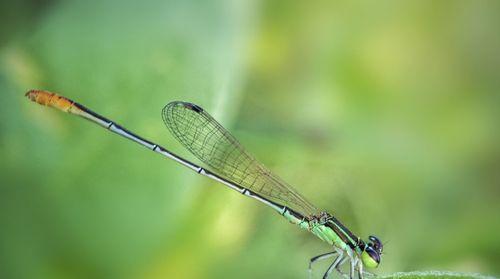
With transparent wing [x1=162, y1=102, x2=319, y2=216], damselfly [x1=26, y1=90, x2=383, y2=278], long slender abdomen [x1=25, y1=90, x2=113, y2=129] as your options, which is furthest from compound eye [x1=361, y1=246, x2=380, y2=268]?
long slender abdomen [x1=25, y1=90, x2=113, y2=129]

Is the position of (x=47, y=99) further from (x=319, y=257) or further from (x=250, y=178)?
(x=319, y=257)

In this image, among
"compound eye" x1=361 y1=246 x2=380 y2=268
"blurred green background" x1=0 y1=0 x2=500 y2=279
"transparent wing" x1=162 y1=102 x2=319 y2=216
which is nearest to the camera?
"blurred green background" x1=0 y1=0 x2=500 y2=279

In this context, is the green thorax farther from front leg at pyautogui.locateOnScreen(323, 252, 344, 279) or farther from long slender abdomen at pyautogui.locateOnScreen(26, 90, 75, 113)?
long slender abdomen at pyautogui.locateOnScreen(26, 90, 75, 113)

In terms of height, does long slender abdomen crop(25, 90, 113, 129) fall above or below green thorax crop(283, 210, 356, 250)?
below

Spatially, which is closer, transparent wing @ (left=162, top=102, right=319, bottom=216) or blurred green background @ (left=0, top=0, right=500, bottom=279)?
blurred green background @ (left=0, top=0, right=500, bottom=279)

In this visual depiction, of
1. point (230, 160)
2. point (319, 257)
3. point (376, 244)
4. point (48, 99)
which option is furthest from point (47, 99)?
point (376, 244)

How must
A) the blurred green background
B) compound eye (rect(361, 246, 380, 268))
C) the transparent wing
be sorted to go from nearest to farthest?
the blurred green background → compound eye (rect(361, 246, 380, 268)) → the transparent wing

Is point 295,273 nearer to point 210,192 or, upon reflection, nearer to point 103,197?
point 210,192

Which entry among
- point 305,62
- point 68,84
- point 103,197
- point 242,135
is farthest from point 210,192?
point 305,62

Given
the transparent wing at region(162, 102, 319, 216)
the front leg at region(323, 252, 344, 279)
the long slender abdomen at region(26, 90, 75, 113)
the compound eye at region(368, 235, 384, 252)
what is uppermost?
the transparent wing at region(162, 102, 319, 216)
